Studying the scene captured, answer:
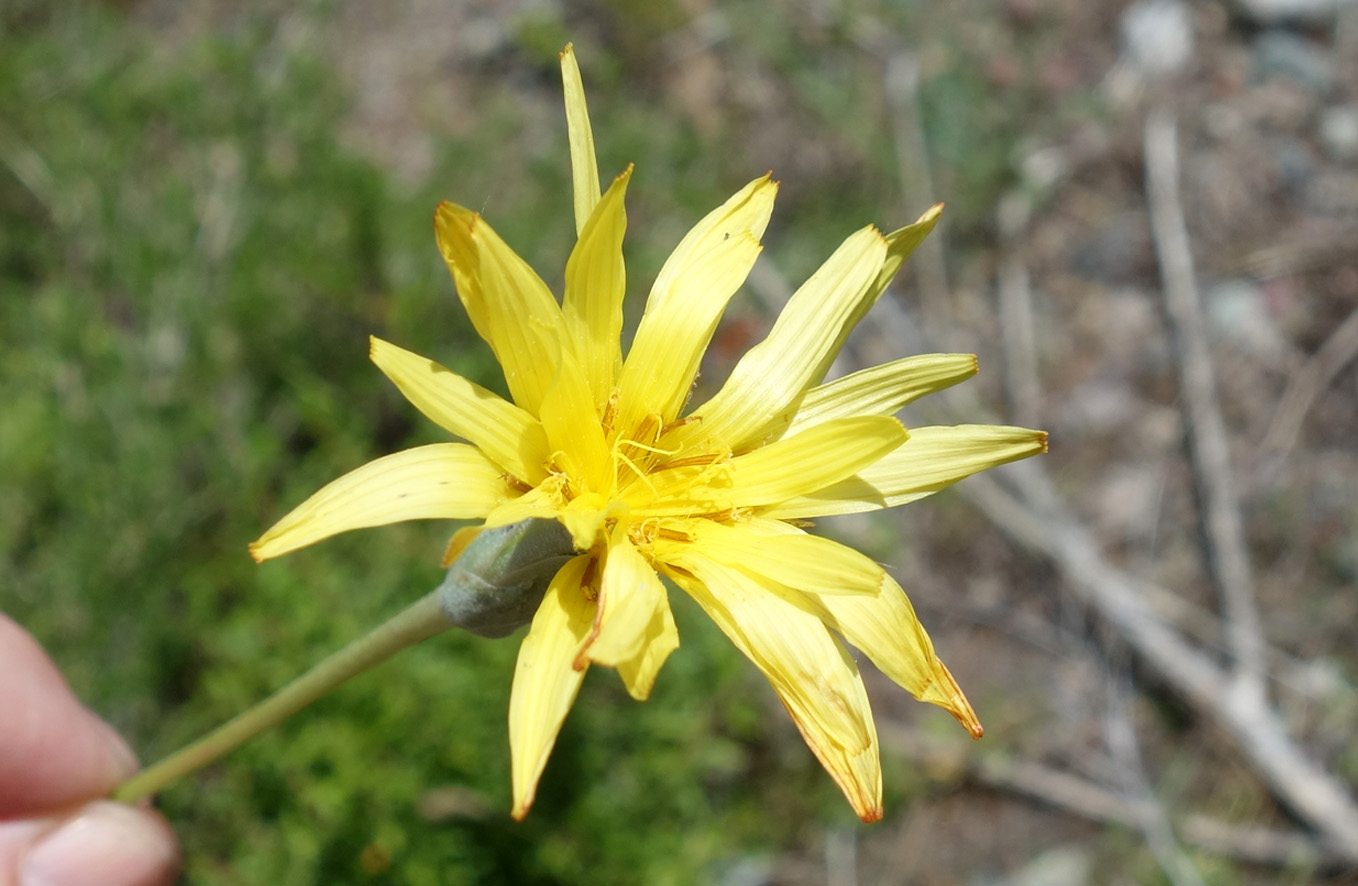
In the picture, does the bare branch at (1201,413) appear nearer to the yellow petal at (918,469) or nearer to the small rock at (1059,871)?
the small rock at (1059,871)

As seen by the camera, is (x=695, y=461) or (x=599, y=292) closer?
(x=599, y=292)

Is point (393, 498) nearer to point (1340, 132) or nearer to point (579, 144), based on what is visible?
point (579, 144)

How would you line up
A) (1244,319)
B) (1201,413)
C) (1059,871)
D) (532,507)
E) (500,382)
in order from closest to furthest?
(532,507) → (500,382) → (1059,871) → (1201,413) → (1244,319)

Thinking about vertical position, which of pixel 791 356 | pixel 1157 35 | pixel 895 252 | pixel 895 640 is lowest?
pixel 1157 35

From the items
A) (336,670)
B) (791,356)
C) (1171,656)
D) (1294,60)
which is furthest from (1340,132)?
(336,670)

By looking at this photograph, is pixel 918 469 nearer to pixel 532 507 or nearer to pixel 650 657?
pixel 650 657

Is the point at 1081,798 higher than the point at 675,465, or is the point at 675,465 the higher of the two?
the point at 675,465

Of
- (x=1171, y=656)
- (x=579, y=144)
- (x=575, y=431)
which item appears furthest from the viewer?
(x=1171, y=656)

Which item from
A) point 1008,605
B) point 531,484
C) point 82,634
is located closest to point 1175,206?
point 1008,605
